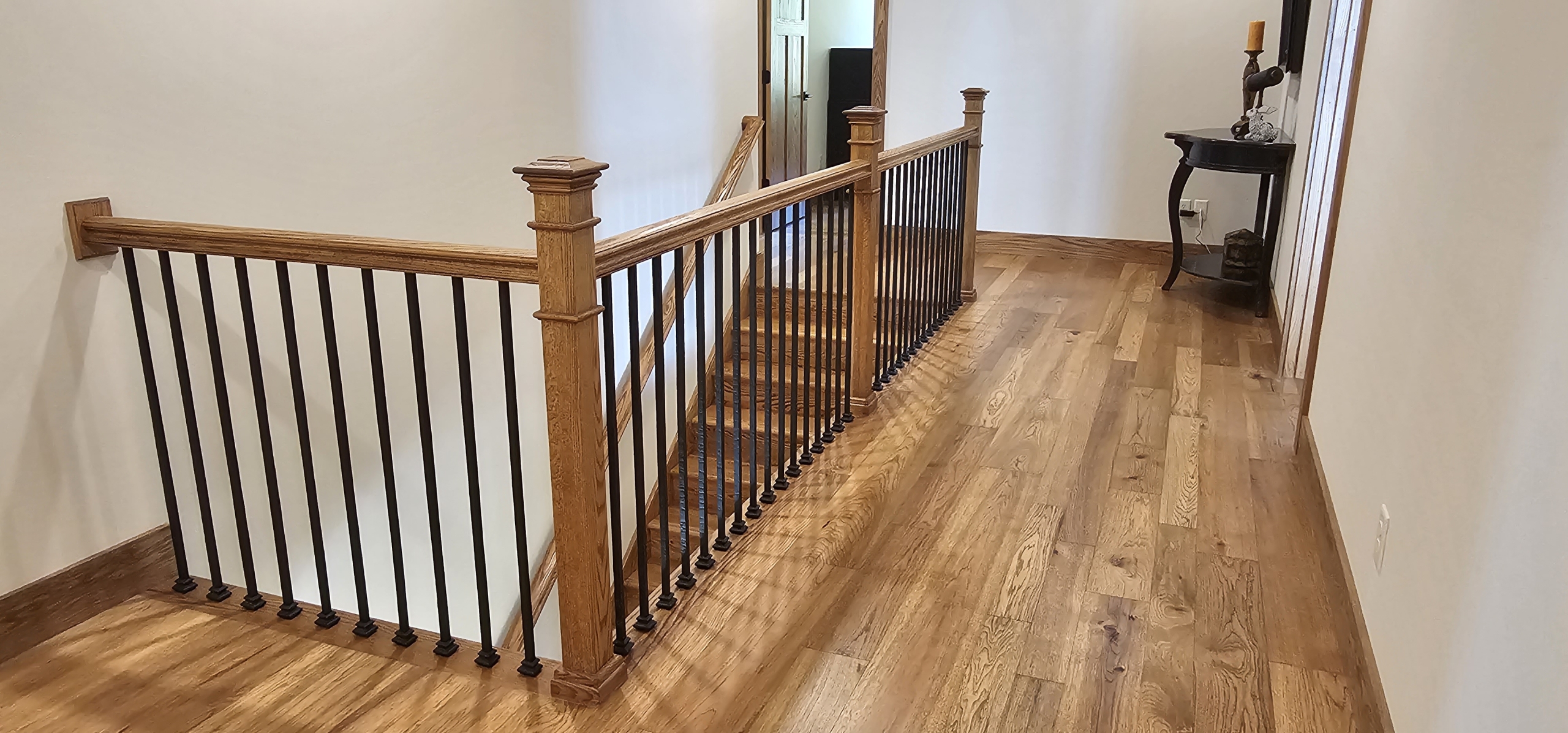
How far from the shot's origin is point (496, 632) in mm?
3992

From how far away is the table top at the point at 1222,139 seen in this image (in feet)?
14.9

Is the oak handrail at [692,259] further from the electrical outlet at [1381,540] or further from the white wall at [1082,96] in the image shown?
the electrical outlet at [1381,540]

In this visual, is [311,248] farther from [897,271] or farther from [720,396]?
[897,271]

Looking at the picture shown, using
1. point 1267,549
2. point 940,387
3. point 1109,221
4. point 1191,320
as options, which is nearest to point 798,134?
point 1109,221

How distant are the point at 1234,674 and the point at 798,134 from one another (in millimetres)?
5838

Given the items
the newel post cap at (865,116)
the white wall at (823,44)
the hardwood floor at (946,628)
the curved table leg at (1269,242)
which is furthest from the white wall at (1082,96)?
the newel post cap at (865,116)

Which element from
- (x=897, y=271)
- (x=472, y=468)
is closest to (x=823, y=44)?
(x=897, y=271)

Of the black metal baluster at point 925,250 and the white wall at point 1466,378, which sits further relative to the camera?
the black metal baluster at point 925,250

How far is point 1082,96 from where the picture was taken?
19.2 feet

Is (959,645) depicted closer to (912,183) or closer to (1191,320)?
(912,183)

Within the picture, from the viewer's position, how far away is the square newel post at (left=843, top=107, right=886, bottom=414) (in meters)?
3.34

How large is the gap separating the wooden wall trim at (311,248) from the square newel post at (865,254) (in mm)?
1652

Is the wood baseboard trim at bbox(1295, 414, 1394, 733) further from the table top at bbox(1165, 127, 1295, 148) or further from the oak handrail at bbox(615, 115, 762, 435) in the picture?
the oak handrail at bbox(615, 115, 762, 435)

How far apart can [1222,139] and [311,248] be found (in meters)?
4.06
